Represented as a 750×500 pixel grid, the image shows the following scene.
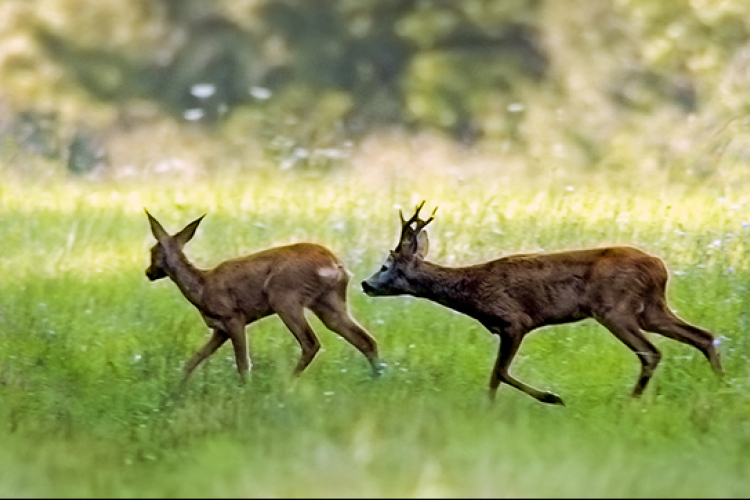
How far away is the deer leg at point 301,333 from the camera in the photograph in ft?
25.3

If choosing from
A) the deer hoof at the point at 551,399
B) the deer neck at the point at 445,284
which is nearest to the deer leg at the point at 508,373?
the deer hoof at the point at 551,399

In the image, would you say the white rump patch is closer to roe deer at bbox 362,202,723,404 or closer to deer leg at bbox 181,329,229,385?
roe deer at bbox 362,202,723,404

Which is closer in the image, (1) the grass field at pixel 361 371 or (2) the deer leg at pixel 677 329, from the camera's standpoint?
(1) the grass field at pixel 361 371

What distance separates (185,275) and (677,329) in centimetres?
262

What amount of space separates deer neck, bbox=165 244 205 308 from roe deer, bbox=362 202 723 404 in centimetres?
95

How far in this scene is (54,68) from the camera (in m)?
22.5

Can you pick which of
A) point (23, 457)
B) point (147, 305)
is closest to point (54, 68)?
point (147, 305)

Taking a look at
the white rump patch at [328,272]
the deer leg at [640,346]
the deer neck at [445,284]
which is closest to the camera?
the deer leg at [640,346]

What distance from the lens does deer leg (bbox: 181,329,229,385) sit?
7832 mm

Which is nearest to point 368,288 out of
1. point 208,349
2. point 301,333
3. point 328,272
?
point 328,272

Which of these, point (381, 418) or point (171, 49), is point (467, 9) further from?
point (381, 418)

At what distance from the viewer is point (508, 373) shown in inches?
289

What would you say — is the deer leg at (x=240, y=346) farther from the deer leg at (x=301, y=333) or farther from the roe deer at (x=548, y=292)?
the roe deer at (x=548, y=292)

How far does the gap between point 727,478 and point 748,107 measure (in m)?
7.48
